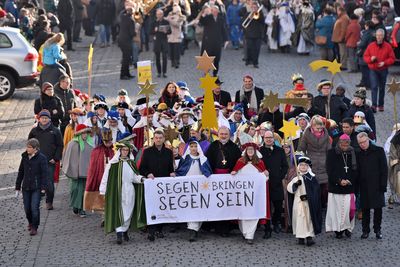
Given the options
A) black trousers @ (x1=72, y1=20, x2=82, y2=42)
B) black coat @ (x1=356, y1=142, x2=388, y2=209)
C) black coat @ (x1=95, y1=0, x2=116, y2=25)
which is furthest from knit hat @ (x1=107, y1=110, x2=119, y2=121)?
black trousers @ (x1=72, y1=20, x2=82, y2=42)

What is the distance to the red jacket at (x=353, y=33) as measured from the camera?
1236 inches

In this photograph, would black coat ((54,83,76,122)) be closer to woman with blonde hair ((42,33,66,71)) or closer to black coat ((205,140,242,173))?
woman with blonde hair ((42,33,66,71))

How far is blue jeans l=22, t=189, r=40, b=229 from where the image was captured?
18.2m

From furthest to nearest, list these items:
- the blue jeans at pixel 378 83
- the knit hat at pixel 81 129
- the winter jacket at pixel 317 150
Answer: the blue jeans at pixel 378 83 < the knit hat at pixel 81 129 < the winter jacket at pixel 317 150

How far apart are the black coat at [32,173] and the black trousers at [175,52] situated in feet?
45.2

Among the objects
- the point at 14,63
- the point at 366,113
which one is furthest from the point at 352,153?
the point at 14,63

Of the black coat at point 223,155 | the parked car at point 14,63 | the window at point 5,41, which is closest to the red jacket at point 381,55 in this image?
the parked car at point 14,63

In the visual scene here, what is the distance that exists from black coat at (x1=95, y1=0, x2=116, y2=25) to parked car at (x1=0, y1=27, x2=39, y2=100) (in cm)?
762

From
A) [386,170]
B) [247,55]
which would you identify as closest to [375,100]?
[247,55]

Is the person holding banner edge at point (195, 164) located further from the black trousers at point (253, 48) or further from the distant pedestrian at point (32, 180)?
the black trousers at point (253, 48)

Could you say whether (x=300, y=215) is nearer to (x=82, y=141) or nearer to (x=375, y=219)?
(x=375, y=219)

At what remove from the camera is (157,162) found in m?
18.2

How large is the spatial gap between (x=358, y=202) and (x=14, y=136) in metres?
8.29

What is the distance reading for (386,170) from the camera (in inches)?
716
